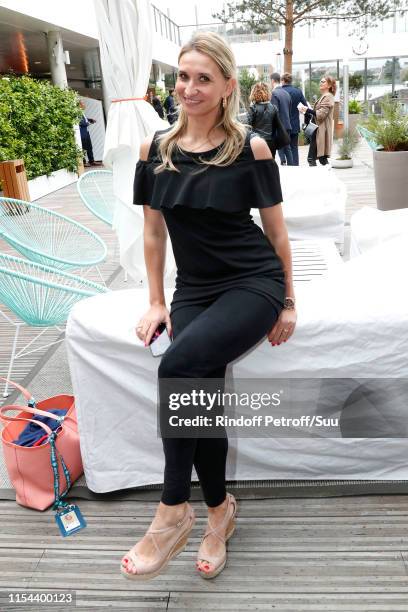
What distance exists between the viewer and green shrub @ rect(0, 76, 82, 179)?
9625mm

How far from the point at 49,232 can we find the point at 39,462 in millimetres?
2533

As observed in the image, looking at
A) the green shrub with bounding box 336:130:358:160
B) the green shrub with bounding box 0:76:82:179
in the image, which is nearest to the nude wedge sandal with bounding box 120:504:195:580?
the green shrub with bounding box 0:76:82:179

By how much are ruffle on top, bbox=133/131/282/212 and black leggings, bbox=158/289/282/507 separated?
0.29m

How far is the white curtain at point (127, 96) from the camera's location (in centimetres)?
379

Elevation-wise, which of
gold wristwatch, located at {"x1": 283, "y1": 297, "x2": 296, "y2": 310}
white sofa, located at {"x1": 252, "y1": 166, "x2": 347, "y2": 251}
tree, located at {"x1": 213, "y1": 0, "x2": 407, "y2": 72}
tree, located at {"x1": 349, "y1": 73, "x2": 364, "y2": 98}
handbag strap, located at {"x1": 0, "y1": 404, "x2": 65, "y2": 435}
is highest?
tree, located at {"x1": 213, "y1": 0, "x2": 407, "y2": 72}

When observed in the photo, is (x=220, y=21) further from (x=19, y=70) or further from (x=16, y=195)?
(x=16, y=195)

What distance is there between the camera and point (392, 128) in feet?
23.9

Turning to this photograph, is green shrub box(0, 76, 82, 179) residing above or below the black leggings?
above

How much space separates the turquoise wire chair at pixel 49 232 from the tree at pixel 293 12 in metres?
16.4

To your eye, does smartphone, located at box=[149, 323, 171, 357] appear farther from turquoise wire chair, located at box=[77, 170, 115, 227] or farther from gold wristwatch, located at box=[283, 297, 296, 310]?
turquoise wire chair, located at box=[77, 170, 115, 227]

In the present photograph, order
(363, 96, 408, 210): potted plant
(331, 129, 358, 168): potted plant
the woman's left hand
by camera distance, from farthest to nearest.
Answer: (331, 129, 358, 168): potted plant, (363, 96, 408, 210): potted plant, the woman's left hand

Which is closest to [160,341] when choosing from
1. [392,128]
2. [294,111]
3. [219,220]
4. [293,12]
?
[219,220]

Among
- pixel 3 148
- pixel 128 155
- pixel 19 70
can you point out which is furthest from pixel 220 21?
pixel 128 155

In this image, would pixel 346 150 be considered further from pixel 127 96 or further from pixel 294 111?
pixel 127 96
